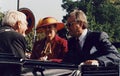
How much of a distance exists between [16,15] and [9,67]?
1058 mm

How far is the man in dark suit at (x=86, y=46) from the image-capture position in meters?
5.32

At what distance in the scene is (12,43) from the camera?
A: 5.22 m

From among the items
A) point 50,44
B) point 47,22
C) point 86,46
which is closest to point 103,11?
point 50,44

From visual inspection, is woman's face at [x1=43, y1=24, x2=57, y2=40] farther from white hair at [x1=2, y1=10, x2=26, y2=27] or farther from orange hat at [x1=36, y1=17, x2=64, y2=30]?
white hair at [x1=2, y1=10, x2=26, y2=27]

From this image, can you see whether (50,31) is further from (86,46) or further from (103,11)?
(103,11)

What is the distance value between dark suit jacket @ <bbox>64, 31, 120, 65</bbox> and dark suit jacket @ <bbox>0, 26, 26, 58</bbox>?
2.06 feet

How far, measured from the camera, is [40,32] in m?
6.36

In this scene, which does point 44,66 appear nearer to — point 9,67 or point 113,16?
point 9,67

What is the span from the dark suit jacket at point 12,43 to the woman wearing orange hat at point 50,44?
35.9 inches

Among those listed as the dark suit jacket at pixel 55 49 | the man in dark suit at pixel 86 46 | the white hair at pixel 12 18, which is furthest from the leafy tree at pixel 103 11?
the white hair at pixel 12 18

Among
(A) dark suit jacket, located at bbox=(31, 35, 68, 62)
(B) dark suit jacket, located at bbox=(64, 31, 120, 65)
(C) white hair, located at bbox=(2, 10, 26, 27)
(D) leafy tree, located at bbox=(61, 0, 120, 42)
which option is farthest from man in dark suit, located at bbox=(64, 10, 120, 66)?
(D) leafy tree, located at bbox=(61, 0, 120, 42)

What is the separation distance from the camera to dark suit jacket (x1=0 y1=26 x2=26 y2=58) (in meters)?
5.15

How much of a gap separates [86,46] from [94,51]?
0.21 meters

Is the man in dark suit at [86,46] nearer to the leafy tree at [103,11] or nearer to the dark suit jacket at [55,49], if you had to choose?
the dark suit jacket at [55,49]
